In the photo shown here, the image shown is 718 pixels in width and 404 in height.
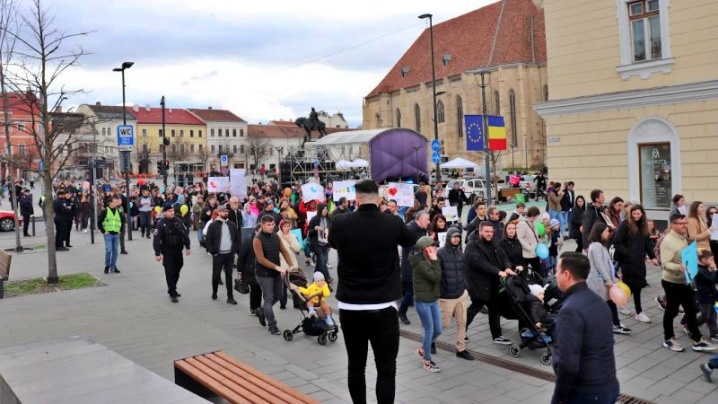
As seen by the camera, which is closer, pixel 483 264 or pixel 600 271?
pixel 600 271

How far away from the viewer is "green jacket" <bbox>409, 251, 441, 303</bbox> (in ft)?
22.9

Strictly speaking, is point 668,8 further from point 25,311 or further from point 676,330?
point 25,311

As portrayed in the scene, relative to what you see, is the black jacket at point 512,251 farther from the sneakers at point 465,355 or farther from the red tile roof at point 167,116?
the red tile roof at point 167,116

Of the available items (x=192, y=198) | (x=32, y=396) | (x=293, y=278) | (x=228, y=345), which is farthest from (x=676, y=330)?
(x=192, y=198)

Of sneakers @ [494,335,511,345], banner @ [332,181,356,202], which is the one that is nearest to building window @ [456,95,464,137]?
banner @ [332,181,356,202]

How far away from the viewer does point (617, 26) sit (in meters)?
17.1

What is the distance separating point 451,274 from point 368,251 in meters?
3.33

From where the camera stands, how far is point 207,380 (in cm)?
520

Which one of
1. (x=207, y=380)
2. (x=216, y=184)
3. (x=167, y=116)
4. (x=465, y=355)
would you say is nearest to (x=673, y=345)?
(x=465, y=355)

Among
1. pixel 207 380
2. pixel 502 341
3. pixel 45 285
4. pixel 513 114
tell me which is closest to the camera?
pixel 207 380

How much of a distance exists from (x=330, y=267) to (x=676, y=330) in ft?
26.3

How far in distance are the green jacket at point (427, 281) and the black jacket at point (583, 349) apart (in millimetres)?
3272

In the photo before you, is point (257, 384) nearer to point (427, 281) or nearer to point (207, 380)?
point (207, 380)

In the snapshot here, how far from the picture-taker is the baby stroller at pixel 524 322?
727 centimetres
